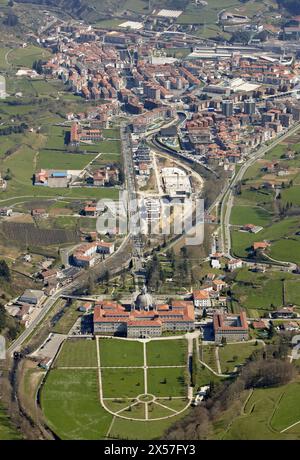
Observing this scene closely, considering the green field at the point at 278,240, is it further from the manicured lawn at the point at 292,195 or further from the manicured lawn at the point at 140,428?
the manicured lawn at the point at 140,428

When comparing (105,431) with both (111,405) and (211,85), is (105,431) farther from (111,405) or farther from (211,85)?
(211,85)

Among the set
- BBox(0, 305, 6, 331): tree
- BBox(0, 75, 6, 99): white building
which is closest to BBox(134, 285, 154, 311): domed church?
BBox(0, 305, 6, 331): tree

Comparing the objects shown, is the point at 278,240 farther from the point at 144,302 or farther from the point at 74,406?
the point at 74,406

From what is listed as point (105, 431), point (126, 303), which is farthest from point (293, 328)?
point (105, 431)

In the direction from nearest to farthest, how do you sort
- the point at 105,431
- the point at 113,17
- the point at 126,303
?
the point at 105,431 < the point at 126,303 < the point at 113,17

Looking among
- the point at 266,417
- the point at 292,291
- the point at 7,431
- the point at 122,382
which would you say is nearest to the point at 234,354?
the point at 122,382
